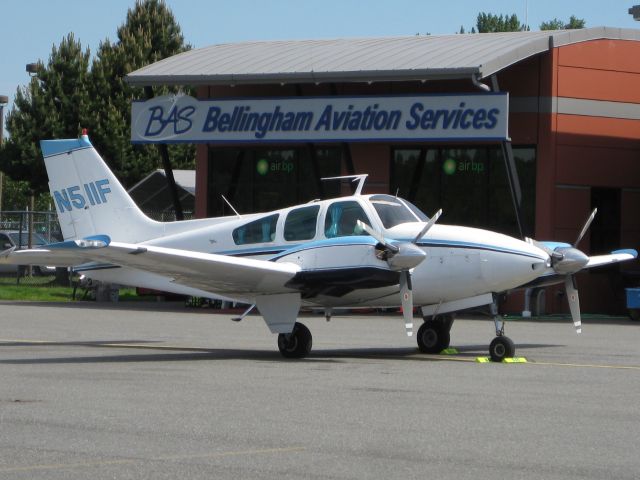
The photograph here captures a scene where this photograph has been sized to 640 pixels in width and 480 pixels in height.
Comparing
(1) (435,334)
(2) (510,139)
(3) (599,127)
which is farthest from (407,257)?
(3) (599,127)

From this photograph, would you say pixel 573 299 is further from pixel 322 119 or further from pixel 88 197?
pixel 322 119

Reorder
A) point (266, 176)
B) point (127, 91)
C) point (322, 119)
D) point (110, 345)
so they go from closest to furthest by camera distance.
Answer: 1. point (110, 345)
2. point (322, 119)
3. point (266, 176)
4. point (127, 91)

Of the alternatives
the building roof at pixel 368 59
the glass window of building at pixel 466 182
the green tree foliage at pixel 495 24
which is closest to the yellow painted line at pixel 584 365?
the building roof at pixel 368 59

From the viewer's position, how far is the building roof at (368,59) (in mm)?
29219

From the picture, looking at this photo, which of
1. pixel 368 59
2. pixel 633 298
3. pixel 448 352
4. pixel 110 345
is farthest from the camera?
pixel 368 59

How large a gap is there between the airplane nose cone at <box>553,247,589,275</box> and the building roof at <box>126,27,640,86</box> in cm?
1193

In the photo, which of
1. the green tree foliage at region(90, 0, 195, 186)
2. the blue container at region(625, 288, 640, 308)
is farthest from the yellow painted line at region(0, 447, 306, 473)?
the green tree foliage at region(90, 0, 195, 186)

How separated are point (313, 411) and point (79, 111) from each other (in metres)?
43.1

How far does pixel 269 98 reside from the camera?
3234 cm

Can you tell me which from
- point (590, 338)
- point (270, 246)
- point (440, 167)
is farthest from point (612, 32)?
point (270, 246)

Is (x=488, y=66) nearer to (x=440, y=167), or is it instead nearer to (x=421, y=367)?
(x=440, y=167)

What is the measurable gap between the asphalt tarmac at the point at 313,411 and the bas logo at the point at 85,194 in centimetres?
225

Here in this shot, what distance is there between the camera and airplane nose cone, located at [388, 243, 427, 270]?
15.5m

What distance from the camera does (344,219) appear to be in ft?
54.3
